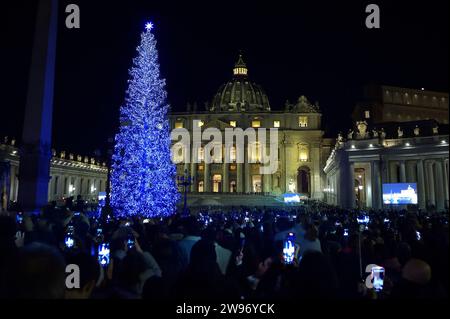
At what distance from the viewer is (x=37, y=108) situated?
703 inches

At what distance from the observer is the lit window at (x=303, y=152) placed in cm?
8569

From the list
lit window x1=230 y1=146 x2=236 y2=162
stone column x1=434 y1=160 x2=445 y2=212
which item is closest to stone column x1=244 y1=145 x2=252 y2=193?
lit window x1=230 y1=146 x2=236 y2=162

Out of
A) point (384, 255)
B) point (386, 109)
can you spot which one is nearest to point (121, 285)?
point (384, 255)

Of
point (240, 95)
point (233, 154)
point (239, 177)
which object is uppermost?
point (240, 95)

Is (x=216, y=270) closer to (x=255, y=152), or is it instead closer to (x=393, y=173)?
(x=393, y=173)

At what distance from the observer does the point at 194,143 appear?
3435 inches

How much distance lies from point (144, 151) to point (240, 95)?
88181 millimetres

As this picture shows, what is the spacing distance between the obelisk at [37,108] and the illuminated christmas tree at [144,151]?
4243 mm

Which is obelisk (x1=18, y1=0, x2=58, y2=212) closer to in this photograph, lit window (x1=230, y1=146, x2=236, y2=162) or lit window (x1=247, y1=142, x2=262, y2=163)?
lit window (x1=230, y1=146, x2=236, y2=162)

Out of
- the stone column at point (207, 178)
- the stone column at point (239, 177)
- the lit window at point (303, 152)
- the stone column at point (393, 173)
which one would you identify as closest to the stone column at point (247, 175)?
the stone column at point (239, 177)

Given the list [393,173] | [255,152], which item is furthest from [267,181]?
[393,173]
